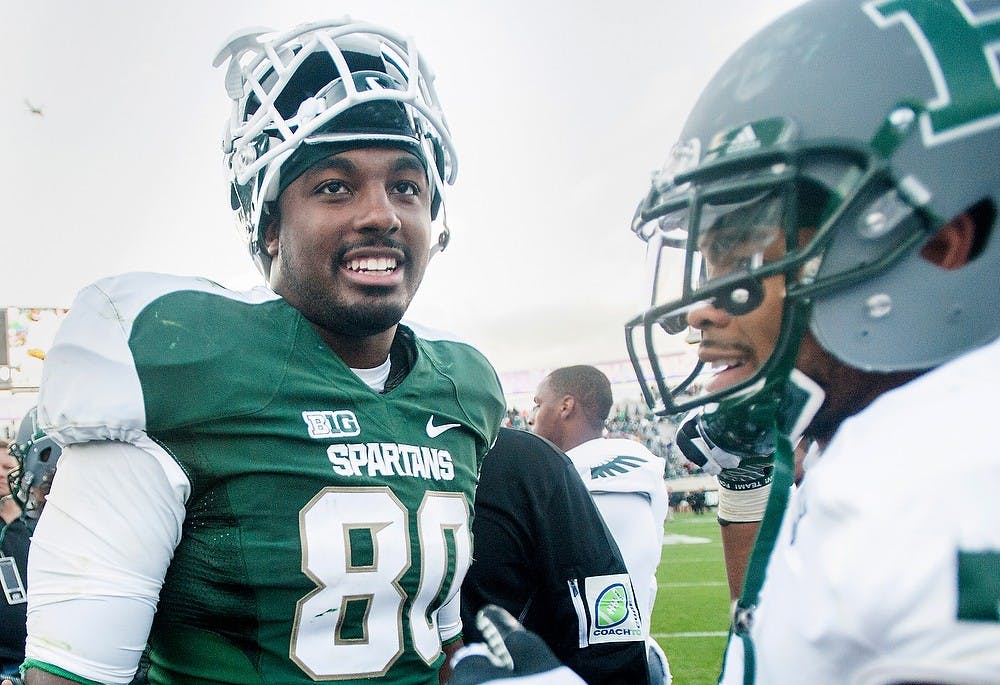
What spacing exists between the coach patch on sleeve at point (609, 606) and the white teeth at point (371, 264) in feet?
3.02

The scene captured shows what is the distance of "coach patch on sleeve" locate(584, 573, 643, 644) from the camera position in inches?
71.0

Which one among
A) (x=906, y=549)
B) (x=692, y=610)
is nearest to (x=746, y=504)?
(x=906, y=549)

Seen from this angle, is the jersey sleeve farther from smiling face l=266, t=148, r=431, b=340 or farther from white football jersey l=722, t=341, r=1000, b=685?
white football jersey l=722, t=341, r=1000, b=685

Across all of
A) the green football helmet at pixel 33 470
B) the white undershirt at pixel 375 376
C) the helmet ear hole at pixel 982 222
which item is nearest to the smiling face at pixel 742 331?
the helmet ear hole at pixel 982 222

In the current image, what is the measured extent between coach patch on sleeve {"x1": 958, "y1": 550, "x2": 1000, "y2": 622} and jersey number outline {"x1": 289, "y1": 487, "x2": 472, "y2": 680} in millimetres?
977

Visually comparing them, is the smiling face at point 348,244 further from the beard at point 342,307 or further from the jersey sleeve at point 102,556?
the jersey sleeve at point 102,556

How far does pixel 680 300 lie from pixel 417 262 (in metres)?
0.72

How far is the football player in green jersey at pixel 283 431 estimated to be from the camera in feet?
3.91

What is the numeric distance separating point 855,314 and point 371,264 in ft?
3.04

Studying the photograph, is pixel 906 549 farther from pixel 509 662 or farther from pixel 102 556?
pixel 102 556

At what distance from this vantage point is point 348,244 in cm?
149

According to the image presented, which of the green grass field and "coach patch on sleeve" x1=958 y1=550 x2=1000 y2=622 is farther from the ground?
"coach patch on sleeve" x1=958 y1=550 x2=1000 y2=622

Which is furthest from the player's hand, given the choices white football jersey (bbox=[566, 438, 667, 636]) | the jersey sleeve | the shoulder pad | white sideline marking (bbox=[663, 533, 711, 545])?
white sideline marking (bbox=[663, 533, 711, 545])

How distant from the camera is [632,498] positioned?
2.79 metres
